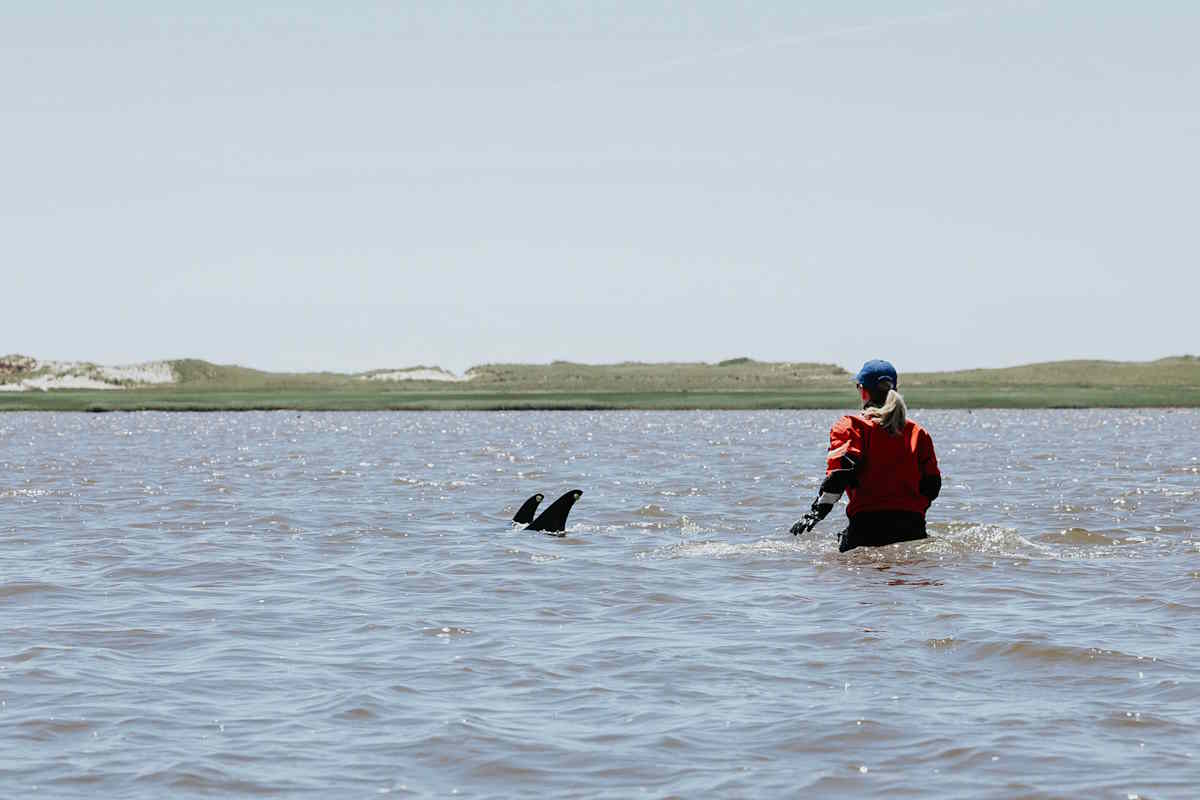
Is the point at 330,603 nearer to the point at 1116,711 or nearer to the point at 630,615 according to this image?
the point at 630,615

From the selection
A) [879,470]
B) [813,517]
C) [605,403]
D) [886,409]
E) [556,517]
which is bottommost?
[556,517]

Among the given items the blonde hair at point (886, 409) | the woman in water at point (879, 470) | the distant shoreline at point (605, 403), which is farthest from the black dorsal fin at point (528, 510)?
the distant shoreline at point (605, 403)

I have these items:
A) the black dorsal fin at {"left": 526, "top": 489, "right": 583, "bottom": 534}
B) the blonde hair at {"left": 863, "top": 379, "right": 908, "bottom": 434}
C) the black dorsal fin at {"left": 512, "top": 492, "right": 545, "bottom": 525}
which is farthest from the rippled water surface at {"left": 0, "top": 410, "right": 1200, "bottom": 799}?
the blonde hair at {"left": 863, "top": 379, "right": 908, "bottom": 434}

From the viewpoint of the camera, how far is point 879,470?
17094 mm

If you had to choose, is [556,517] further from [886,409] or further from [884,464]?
[886,409]

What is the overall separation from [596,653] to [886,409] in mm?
6048

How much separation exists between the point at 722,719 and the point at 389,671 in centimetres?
288

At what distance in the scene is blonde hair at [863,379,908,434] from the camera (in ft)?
55.3

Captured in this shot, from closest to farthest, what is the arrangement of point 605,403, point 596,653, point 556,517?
point 596,653 → point 556,517 → point 605,403

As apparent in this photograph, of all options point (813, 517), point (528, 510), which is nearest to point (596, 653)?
point (813, 517)

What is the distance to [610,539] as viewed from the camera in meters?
21.4

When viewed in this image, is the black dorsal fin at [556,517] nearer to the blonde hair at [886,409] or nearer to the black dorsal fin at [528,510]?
the black dorsal fin at [528,510]

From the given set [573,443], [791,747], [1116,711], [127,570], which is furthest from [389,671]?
[573,443]

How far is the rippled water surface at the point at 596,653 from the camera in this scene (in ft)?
28.5
